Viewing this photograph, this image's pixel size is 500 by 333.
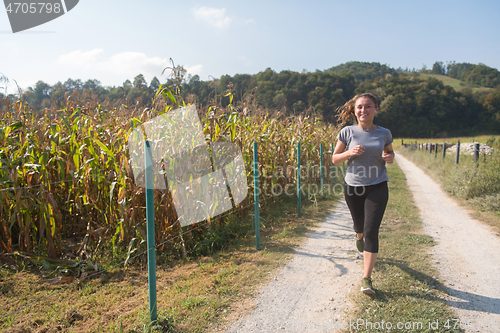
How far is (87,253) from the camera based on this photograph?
3.51m

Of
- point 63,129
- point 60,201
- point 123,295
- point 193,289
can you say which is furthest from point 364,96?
point 63,129

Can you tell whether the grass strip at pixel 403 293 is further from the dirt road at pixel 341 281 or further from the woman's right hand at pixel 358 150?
the woman's right hand at pixel 358 150

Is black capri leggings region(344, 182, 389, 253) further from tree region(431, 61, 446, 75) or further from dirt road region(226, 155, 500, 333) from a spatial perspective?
tree region(431, 61, 446, 75)

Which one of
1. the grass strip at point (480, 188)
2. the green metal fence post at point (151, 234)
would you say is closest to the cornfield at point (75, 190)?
the green metal fence post at point (151, 234)

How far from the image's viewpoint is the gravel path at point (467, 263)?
254cm

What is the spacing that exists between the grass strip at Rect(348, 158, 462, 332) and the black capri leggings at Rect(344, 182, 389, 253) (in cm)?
49

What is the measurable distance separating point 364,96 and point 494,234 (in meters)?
3.95

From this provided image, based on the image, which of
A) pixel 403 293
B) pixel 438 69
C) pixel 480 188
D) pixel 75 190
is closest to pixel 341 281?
pixel 403 293

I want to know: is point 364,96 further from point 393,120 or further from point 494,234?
point 393,120

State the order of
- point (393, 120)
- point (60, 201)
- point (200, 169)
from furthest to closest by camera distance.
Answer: point (393, 120), point (200, 169), point (60, 201)

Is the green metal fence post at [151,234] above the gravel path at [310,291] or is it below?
above

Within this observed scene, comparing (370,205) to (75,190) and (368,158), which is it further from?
(75,190)

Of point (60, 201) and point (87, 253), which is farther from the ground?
point (60, 201)

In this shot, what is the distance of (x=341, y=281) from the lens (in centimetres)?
322
